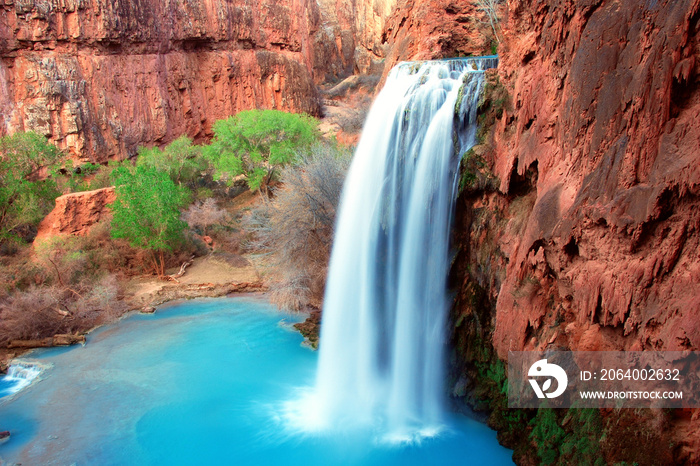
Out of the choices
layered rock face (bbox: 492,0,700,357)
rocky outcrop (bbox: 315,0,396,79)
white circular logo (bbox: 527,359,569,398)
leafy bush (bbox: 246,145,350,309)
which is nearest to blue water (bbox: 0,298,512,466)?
leafy bush (bbox: 246,145,350,309)

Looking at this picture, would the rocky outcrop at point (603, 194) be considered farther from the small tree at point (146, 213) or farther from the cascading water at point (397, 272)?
the small tree at point (146, 213)

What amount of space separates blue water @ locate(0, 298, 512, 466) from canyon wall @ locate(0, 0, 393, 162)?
16378 millimetres

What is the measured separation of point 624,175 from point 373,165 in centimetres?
578

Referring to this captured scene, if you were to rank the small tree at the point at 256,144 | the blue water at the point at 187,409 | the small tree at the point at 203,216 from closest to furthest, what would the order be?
1. the blue water at the point at 187,409
2. the small tree at the point at 203,216
3. the small tree at the point at 256,144

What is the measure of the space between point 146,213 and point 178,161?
311 inches

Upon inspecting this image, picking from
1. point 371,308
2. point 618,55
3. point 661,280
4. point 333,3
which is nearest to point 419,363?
point 371,308

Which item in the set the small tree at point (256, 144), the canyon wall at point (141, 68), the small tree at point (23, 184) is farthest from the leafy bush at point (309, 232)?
the canyon wall at point (141, 68)

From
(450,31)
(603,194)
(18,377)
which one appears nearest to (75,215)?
(18,377)

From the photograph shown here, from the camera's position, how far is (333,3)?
179 feet

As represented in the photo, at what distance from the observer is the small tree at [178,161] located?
23984mm

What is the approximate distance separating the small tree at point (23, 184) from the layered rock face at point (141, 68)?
478cm

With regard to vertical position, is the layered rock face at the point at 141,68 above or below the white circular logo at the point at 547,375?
Answer: above

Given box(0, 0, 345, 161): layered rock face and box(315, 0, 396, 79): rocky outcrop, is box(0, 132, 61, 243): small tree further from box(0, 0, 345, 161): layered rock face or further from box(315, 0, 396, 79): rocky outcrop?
box(315, 0, 396, 79): rocky outcrop

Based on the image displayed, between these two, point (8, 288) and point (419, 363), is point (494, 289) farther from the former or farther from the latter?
point (8, 288)
